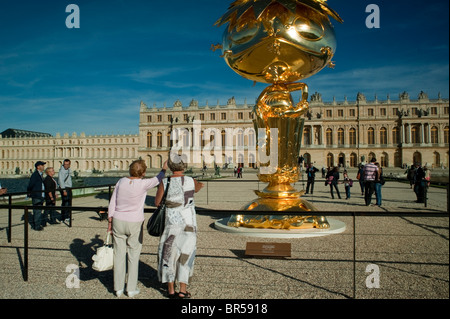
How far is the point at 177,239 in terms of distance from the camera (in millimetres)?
2734

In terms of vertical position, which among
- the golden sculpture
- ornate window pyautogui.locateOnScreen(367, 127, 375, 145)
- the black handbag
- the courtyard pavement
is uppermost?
ornate window pyautogui.locateOnScreen(367, 127, 375, 145)

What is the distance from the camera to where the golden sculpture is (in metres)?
4.91

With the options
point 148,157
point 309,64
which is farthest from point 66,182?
point 148,157

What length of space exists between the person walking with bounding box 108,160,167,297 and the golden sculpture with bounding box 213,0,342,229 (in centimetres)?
272

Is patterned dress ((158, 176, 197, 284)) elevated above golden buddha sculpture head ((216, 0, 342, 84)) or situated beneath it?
situated beneath

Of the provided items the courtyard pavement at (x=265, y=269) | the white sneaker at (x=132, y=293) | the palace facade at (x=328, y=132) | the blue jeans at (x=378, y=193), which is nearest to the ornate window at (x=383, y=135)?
the palace facade at (x=328, y=132)

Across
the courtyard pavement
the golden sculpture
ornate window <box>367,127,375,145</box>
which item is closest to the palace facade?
ornate window <box>367,127,375,145</box>

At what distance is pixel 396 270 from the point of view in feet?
11.2

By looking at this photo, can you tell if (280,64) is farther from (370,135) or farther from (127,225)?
(370,135)

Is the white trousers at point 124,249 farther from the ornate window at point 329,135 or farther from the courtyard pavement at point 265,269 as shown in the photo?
the ornate window at point 329,135

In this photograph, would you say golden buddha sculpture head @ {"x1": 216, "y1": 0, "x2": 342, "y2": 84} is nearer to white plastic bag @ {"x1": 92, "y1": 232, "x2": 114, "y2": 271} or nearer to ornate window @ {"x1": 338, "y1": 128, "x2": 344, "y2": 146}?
white plastic bag @ {"x1": 92, "y1": 232, "x2": 114, "y2": 271}

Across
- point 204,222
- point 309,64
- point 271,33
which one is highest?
point 271,33
